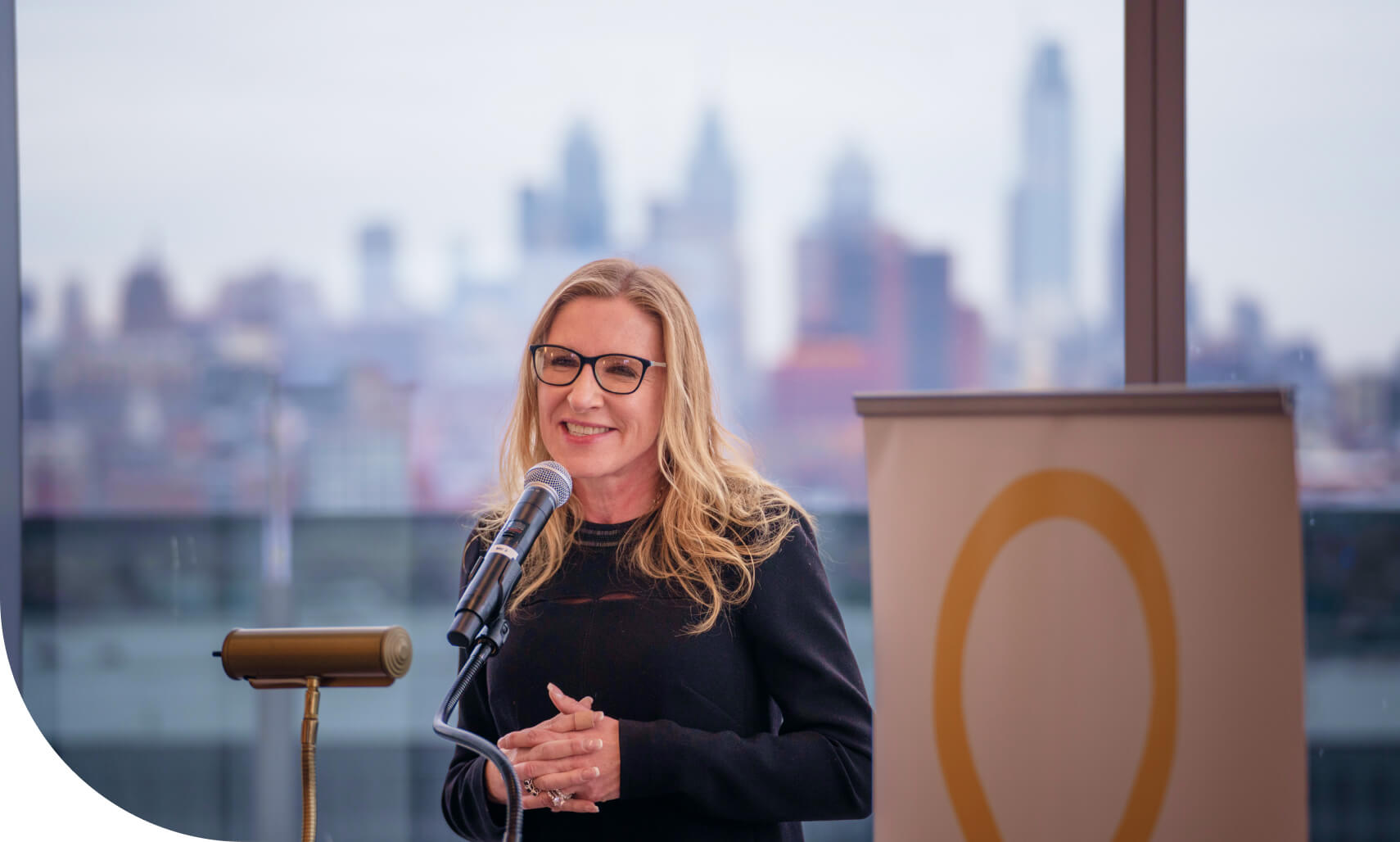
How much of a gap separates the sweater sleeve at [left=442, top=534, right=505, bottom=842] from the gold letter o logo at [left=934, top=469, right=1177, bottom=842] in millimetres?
659

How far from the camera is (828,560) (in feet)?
5.56

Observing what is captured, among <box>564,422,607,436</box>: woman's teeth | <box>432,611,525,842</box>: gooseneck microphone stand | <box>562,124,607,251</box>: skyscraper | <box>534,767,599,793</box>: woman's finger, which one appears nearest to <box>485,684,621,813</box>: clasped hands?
<box>534,767,599,793</box>: woman's finger

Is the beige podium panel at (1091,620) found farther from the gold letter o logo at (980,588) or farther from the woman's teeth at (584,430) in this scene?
the woman's teeth at (584,430)

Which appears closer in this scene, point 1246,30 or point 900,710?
point 900,710

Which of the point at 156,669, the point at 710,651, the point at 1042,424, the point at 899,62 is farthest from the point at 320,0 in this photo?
the point at 1042,424

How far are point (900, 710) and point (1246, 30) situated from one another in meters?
1.58

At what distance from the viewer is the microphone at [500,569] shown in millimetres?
984

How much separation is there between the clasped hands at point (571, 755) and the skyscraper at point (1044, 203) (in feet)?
7.71

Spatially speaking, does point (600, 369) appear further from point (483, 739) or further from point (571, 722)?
point (483, 739)

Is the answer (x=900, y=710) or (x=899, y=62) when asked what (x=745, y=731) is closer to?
(x=900, y=710)

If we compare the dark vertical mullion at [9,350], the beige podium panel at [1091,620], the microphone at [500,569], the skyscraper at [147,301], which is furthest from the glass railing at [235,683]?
the microphone at [500,569]

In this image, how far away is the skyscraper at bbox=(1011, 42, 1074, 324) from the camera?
2987 millimetres

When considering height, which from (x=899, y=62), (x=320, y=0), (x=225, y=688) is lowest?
(x=225, y=688)

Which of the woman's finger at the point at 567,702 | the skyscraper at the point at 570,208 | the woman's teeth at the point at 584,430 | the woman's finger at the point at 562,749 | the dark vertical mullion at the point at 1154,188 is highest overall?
the skyscraper at the point at 570,208
